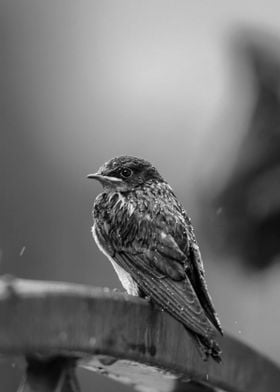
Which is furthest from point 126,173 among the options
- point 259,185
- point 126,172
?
point 259,185

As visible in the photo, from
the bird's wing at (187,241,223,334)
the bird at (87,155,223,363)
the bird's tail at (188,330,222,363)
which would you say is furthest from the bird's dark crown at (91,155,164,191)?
the bird's tail at (188,330,222,363)

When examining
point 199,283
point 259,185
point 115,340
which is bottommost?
point 199,283

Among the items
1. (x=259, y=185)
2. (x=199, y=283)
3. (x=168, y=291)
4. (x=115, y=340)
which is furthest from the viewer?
(x=259, y=185)

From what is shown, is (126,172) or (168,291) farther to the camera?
(126,172)

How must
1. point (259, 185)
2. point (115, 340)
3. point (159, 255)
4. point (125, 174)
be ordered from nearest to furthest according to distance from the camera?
1. point (115, 340)
2. point (159, 255)
3. point (125, 174)
4. point (259, 185)

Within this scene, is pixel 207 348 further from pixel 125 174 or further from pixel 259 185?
pixel 259 185

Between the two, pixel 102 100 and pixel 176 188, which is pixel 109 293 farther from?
pixel 102 100

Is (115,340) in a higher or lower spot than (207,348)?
higher

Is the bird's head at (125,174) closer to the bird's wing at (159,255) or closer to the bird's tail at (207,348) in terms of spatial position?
the bird's wing at (159,255)
